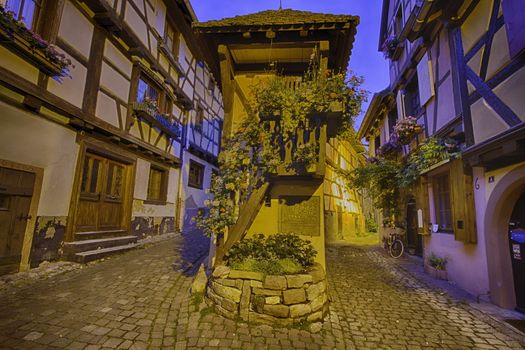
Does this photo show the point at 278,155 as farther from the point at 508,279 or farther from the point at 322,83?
the point at 508,279

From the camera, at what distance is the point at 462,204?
503 centimetres

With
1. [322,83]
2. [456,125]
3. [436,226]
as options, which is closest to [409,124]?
[456,125]

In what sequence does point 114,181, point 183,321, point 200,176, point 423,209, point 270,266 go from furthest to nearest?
point 200,176 < point 114,181 < point 423,209 < point 270,266 < point 183,321

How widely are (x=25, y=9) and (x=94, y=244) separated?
488 centimetres

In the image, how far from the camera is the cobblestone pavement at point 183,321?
2814 mm

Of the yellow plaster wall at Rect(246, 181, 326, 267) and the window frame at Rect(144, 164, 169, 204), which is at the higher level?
the window frame at Rect(144, 164, 169, 204)

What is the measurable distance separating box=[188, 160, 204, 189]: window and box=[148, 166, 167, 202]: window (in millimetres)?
1910

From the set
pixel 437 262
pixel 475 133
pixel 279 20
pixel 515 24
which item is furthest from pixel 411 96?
pixel 279 20

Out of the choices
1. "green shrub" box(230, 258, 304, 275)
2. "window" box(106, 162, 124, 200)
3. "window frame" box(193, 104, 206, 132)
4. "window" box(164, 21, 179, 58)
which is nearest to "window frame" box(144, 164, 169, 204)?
"window" box(106, 162, 124, 200)

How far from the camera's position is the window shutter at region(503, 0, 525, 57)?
3.73m

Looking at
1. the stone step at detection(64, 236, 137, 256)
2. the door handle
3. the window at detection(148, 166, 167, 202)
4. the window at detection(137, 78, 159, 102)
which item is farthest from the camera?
the window at detection(148, 166, 167, 202)

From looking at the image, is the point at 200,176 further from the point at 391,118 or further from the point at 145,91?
the point at 391,118

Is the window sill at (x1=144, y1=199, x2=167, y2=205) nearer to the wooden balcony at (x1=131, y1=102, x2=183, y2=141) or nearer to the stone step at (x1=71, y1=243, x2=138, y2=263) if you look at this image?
the stone step at (x1=71, y1=243, x2=138, y2=263)

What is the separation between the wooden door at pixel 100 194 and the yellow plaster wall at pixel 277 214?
4308 millimetres
